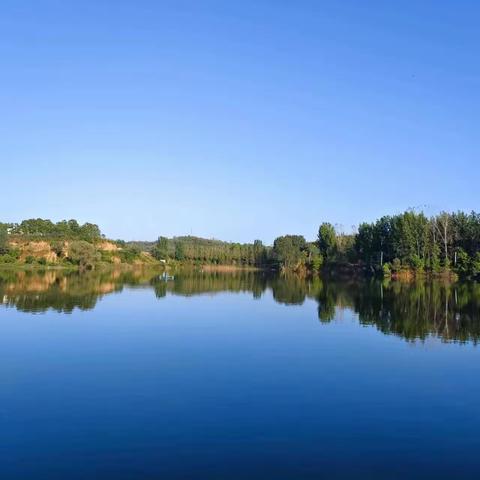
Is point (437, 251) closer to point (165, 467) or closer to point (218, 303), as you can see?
→ point (218, 303)

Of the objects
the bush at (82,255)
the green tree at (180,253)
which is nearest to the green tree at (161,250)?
the green tree at (180,253)

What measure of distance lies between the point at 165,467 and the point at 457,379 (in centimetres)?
1181

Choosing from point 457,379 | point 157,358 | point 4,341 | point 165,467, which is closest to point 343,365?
point 457,379

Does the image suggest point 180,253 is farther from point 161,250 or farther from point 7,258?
point 7,258

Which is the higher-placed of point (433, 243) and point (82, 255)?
point (433, 243)

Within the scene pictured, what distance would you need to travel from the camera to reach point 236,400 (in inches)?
603

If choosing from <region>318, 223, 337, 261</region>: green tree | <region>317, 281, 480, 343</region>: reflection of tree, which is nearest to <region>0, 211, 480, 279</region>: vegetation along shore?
<region>318, 223, 337, 261</region>: green tree

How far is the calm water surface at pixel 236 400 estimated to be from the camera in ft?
35.9

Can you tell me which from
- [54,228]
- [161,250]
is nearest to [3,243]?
[54,228]

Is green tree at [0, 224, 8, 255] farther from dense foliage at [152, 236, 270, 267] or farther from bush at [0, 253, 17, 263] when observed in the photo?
dense foliage at [152, 236, 270, 267]

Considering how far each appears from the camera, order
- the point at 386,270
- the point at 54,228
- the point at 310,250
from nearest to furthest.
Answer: the point at 386,270
the point at 310,250
the point at 54,228

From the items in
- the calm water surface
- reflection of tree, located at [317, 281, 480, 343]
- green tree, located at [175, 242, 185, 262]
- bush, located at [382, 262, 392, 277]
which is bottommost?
the calm water surface

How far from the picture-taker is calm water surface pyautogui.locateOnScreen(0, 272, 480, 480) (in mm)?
10953

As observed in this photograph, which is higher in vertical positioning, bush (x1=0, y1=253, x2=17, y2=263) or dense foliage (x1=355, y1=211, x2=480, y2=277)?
dense foliage (x1=355, y1=211, x2=480, y2=277)
